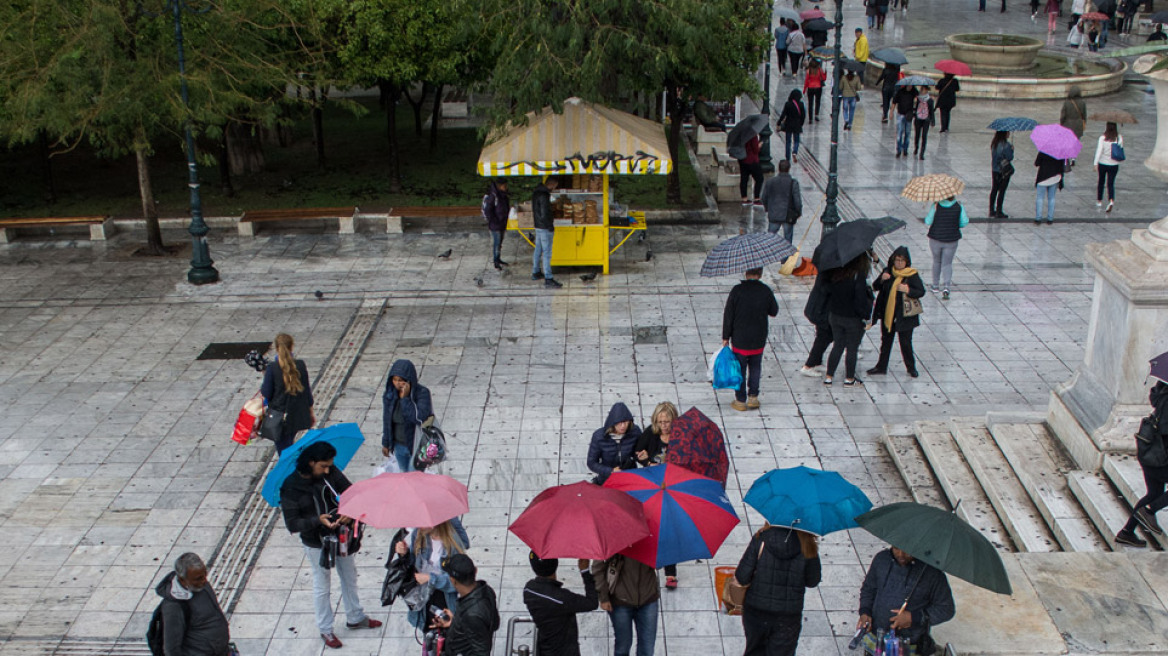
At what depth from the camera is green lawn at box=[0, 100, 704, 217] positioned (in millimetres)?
21531

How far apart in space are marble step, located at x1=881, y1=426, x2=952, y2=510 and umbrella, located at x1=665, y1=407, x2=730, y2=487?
2606 mm

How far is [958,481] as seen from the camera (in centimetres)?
987

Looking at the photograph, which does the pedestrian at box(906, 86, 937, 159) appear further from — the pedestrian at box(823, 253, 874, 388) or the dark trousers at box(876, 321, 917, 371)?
the pedestrian at box(823, 253, 874, 388)

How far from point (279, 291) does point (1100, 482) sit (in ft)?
37.6

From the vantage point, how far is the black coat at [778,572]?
678 centimetres

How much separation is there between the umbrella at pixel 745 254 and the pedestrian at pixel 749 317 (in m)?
0.17

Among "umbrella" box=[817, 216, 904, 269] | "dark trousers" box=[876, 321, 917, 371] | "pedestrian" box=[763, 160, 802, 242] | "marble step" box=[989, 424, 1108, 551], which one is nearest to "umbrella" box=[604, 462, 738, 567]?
"marble step" box=[989, 424, 1108, 551]

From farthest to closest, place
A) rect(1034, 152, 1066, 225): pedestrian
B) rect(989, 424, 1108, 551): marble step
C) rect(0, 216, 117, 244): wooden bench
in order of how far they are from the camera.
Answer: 1. rect(0, 216, 117, 244): wooden bench
2. rect(1034, 152, 1066, 225): pedestrian
3. rect(989, 424, 1108, 551): marble step

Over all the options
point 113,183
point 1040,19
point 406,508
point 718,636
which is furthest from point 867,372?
point 1040,19

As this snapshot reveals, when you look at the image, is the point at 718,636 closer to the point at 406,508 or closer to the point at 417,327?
the point at 406,508

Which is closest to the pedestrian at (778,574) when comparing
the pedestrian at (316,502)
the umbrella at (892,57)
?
the pedestrian at (316,502)

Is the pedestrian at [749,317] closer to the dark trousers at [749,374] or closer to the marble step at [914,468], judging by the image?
the dark trousers at [749,374]

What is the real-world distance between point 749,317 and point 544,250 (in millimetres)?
5384

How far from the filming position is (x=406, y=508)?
22.5ft
